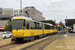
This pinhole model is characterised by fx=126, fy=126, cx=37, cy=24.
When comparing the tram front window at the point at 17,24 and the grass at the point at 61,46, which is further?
the tram front window at the point at 17,24

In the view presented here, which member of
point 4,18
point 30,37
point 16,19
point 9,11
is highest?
point 9,11

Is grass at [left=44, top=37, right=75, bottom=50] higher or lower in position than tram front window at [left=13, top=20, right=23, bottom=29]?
lower

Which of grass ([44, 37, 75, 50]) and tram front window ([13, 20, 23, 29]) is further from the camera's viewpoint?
tram front window ([13, 20, 23, 29])

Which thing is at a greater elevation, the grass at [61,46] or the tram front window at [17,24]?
the tram front window at [17,24]

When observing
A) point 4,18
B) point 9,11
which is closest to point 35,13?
point 9,11

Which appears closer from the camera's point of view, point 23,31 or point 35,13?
point 23,31

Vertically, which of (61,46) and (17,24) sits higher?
(17,24)

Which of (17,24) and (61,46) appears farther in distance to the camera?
(17,24)

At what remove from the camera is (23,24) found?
49.5ft

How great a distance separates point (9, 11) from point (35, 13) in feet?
86.9

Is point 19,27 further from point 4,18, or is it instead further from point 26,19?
point 4,18

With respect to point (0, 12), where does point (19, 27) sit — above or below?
below

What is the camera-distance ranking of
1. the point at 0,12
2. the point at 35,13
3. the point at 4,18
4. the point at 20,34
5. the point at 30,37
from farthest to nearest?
the point at 35,13 < the point at 0,12 < the point at 4,18 < the point at 30,37 < the point at 20,34

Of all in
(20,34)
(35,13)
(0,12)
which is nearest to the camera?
(20,34)
